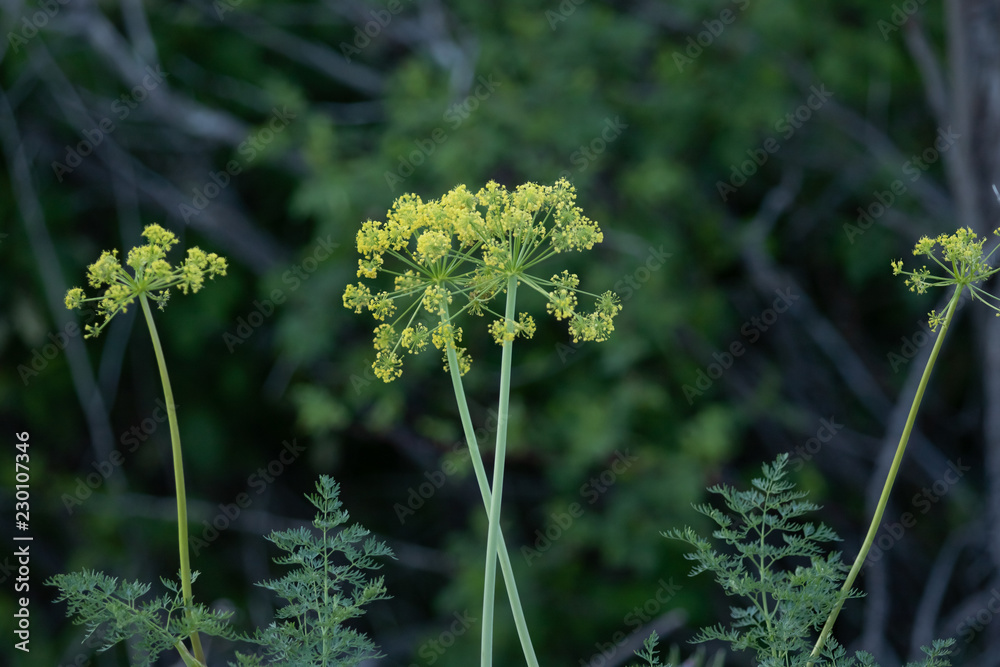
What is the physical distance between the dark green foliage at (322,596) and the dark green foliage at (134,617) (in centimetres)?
8

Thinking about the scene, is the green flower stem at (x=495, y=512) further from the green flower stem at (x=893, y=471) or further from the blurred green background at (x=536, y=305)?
the blurred green background at (x=536, y=305)

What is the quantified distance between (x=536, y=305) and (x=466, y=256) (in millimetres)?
3422

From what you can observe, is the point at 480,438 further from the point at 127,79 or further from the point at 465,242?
the point at 465,242

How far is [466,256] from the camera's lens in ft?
3.69

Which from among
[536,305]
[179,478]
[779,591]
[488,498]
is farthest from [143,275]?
[536,305]

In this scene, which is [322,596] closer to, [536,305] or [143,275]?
[143,275]

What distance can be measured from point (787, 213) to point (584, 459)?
2166 mm

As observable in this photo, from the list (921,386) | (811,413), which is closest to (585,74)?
(811,413)

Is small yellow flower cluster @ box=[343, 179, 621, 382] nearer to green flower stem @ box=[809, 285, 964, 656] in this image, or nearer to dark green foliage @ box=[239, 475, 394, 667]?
dark green foliage @ box=[239, 475, 394, 667]

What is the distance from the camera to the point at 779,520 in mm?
1241

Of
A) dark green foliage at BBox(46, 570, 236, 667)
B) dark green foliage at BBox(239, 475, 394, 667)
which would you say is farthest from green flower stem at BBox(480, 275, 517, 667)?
dark green foliage at BBox(46, 570, 236, 667)

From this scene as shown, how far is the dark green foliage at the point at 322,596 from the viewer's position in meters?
1.14

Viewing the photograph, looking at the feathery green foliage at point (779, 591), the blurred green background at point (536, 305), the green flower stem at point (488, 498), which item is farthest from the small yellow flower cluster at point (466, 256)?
the blurred green background at point (536, 305)

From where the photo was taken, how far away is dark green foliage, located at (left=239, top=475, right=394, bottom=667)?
1.14m
